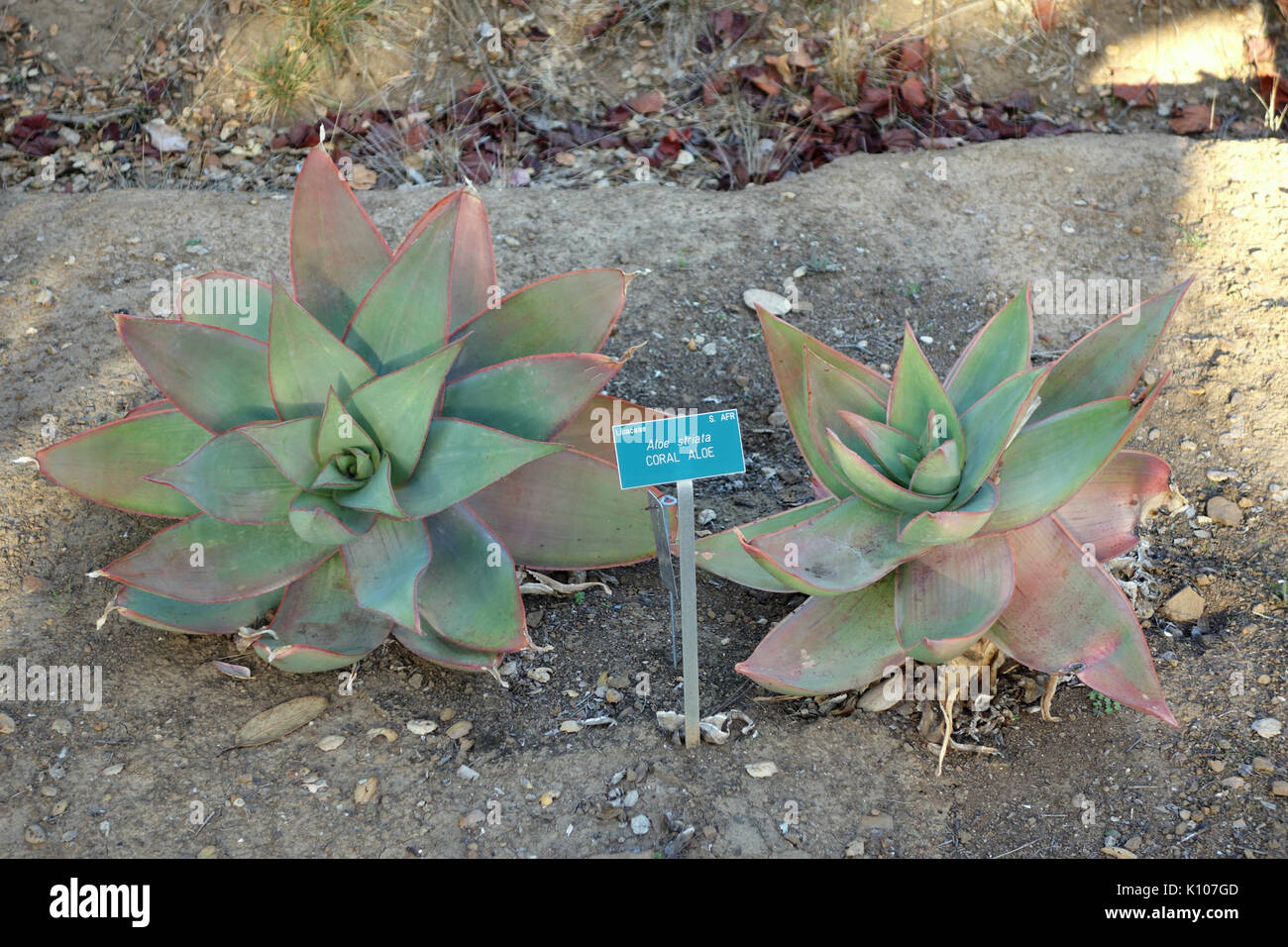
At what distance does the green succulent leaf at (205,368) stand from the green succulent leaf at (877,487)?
120 centimetres

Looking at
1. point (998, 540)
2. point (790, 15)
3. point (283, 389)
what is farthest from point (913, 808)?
point (790, 15)

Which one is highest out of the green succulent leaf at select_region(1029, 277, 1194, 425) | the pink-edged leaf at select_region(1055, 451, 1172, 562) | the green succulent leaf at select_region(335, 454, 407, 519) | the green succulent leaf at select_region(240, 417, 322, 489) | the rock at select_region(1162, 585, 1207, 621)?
the green succulent leaf at select_region(1029, 277, 1194, 425)

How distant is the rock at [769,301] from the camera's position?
3373 mm

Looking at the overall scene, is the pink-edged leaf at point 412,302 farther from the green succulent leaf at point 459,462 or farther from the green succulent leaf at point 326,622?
the green succulent leaf at point 326,622

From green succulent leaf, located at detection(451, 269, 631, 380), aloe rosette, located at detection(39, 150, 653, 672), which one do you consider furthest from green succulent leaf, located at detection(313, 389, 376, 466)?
green succulent leaf, located at detection(451, 269, 631, 380)

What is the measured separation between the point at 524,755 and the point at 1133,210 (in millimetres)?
2860

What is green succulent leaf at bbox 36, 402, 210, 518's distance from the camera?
2.33 m

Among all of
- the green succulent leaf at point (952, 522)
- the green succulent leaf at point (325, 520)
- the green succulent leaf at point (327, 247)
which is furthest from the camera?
the green succulent leaf at point (327, 247)

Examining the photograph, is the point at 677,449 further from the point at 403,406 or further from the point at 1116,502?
the point at 1116,502

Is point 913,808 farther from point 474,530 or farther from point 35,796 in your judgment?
point 35,796

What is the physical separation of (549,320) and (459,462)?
0.47 m

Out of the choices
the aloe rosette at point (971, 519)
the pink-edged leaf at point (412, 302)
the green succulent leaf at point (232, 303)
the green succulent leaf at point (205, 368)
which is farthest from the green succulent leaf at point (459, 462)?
the green succulent leaf at point (232, 303)

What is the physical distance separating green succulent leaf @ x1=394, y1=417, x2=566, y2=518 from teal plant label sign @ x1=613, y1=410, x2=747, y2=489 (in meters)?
0.15

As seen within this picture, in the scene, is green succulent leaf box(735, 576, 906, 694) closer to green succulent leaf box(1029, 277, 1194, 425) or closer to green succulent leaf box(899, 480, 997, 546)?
green succulent leaf box(899, 480, 997, 546)
